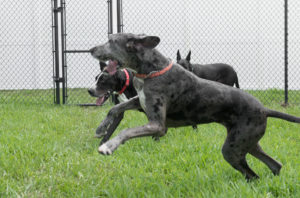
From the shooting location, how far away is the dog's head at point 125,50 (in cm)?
258

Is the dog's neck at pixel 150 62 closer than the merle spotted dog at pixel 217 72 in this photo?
Yes

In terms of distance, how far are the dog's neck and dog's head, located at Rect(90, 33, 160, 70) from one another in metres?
0.01

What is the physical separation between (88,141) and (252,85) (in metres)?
5.06

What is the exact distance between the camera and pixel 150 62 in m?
2.56

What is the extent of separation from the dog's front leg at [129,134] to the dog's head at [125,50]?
1.76 ft

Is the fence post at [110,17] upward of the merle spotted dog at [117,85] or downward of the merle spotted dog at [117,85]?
upward

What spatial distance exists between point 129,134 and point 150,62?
2.11ft

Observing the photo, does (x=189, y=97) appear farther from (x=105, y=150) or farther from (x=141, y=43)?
(x=105, y=150)

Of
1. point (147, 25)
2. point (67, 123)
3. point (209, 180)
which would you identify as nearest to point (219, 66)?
point (147, 25)

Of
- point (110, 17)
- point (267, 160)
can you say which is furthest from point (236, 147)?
point (110, 17)

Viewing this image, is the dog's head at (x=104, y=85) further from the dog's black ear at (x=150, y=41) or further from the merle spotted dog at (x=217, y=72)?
the merle spotted dog at (x=217, y=72)

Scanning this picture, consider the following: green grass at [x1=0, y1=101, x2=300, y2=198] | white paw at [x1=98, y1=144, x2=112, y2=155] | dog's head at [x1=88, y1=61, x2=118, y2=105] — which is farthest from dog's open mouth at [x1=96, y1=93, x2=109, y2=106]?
white paw at [x1=98, y1=144, x2=112, y2=155]

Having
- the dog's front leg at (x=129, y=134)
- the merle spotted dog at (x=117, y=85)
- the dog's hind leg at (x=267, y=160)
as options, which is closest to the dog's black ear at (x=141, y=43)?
the dog's front leg at (x=129, y=134)

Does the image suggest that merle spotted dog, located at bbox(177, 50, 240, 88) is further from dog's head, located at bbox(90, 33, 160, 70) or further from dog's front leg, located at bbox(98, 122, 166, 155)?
dog's front leg, located at bbox(98, 122, 166, 155)
